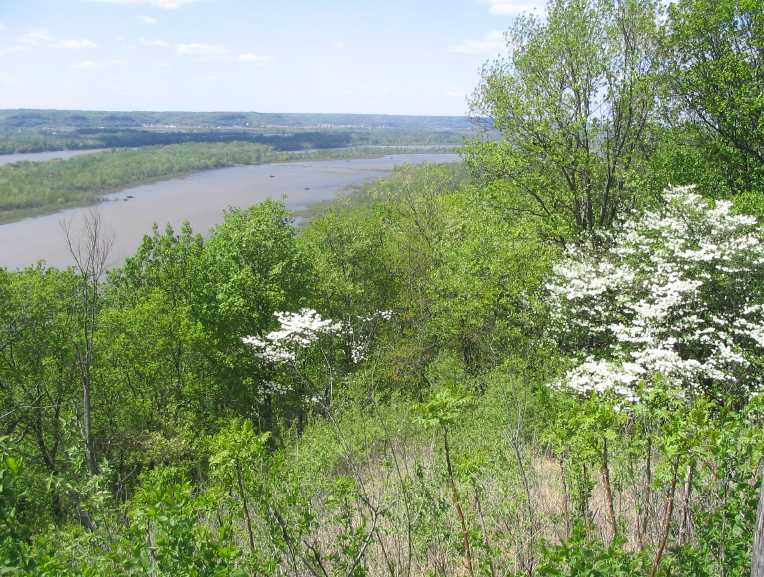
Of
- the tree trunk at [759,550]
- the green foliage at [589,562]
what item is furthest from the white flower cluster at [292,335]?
the tree trunk at [759,550]

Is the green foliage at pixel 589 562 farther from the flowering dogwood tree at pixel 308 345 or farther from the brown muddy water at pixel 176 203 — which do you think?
the brown muddy water at pixel 176 203

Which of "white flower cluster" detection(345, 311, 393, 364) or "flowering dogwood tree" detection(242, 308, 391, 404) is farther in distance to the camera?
"white flower cluster" detection(345, 311, 393, 364)

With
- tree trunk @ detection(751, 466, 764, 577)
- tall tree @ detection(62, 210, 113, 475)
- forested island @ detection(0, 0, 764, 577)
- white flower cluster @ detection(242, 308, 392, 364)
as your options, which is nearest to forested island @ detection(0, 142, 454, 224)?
forested island @ detection(0, 0, 764, 577)

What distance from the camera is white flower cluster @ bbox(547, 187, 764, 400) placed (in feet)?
41.4

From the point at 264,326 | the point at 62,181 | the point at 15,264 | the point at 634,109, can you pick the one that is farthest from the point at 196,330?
the point at 62,181

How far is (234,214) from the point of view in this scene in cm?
2558

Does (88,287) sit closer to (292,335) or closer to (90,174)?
(292,335)

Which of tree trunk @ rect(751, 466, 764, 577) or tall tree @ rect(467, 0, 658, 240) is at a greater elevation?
tall tree @ rect(467, 0, 658, 240)

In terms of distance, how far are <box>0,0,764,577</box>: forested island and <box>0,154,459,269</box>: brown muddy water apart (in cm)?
1739

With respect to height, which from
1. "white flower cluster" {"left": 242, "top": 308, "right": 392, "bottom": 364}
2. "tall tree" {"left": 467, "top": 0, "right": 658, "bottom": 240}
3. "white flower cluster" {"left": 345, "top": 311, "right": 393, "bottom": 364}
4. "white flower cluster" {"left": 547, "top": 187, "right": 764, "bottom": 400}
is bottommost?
"white flower cluster" {"left": 345, "top": 311, "right": 393, "bottom": 364}

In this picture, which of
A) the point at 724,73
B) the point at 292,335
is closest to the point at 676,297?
the point at 724,73

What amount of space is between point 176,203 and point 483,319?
293 ft

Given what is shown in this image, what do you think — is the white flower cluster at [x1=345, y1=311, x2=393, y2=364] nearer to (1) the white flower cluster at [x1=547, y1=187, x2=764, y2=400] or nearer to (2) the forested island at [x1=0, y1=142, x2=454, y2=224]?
(1) the white flower cluster at [x1=547, y1=187, x2=764, y2=400]

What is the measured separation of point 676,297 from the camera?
13125mm
